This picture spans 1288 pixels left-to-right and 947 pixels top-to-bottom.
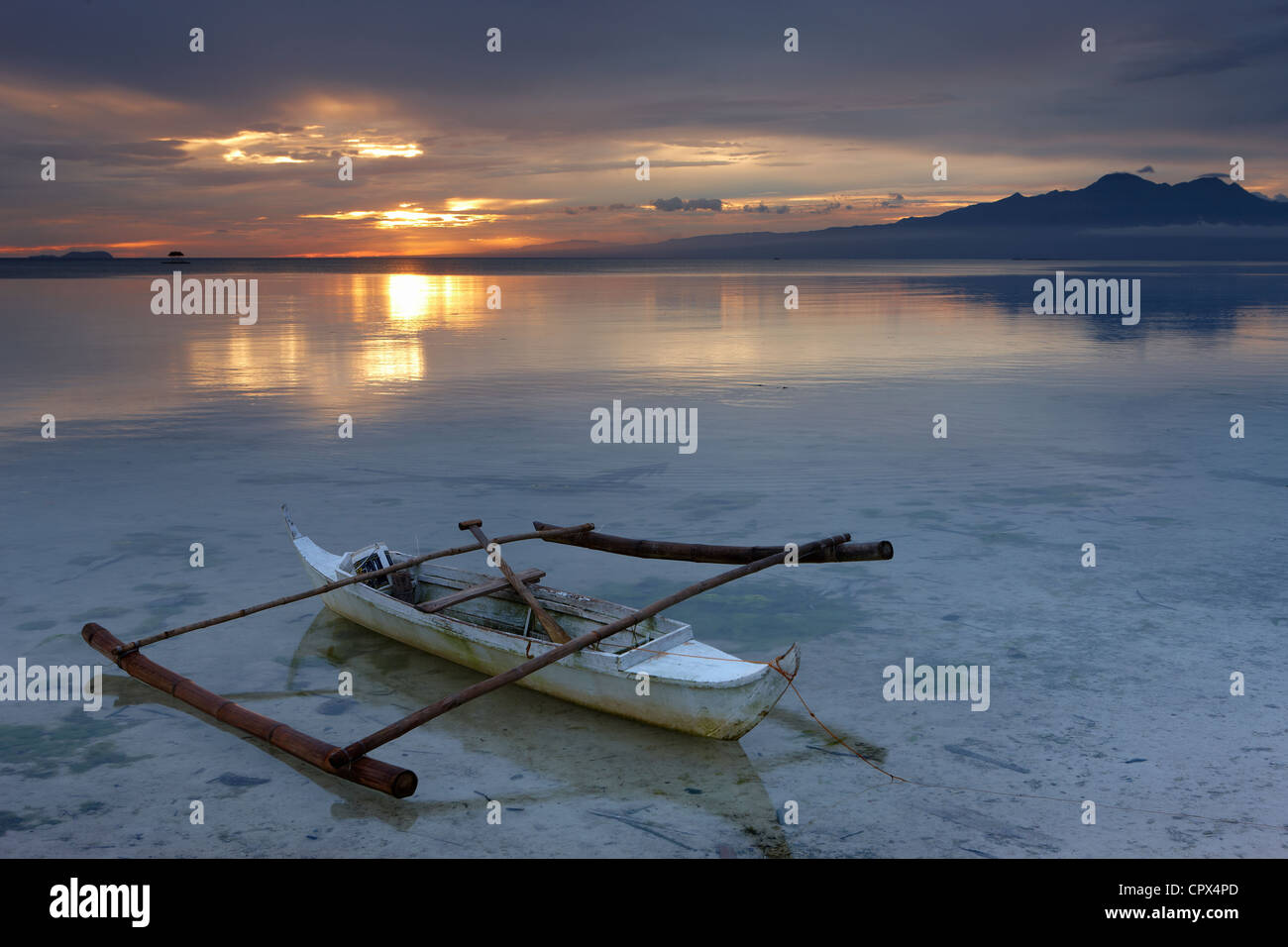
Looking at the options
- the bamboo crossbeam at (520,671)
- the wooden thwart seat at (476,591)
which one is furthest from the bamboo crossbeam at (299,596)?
the bamboo crossbeam at (520,671)

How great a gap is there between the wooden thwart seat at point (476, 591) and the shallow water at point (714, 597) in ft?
1.78

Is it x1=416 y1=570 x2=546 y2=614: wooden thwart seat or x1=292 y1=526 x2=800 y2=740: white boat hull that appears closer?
x1=292 y1=526 x2=800 y2=740: white boat hull

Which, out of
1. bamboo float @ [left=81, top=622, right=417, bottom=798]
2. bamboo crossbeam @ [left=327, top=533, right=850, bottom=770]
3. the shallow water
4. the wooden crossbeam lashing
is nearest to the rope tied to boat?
the shallow water

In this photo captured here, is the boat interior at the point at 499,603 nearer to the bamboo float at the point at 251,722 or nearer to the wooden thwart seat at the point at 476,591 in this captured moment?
the wooden thwart seat at the point at 476,591

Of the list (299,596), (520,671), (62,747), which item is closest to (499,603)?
(299,596)

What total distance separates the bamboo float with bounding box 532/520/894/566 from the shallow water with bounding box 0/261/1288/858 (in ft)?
2.28

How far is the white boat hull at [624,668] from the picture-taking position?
6812 mm

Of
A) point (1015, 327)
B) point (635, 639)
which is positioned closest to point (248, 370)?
point (635, 639)

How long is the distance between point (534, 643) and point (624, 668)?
2.76 feet

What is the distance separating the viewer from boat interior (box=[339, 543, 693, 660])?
26.6ft

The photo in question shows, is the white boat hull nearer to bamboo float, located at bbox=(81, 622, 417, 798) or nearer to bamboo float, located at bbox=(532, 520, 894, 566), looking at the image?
bamboo float, located at bbox=(532, 520, 894, 566)

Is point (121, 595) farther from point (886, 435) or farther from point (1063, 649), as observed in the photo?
point (886, 435)
